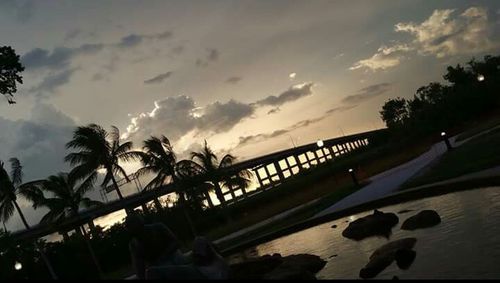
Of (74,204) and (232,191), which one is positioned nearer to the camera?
(74,204)

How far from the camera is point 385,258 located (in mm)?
10250

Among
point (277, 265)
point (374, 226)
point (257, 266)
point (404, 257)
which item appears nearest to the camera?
point (404, 257)

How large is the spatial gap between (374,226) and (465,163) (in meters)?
8.41

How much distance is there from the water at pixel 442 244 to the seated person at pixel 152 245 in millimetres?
4691

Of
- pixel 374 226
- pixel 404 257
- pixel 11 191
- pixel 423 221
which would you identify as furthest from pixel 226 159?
pixel 404 257

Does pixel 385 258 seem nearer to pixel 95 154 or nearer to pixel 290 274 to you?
pixel 290 274

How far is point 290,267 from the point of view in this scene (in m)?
11.6

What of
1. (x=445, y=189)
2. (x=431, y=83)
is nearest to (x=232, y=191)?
(x=445, y=189)

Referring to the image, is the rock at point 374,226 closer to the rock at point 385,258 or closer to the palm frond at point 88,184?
the rock at point 385,258

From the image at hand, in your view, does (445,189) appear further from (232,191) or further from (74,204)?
(232,191)

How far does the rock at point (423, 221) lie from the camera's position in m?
12.2

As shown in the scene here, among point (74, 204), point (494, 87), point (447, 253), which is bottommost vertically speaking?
point (447, 253)

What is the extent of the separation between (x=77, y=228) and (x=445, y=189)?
31958mm

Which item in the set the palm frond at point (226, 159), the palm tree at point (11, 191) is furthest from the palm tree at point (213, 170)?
the palm tree at point (11, 191)
